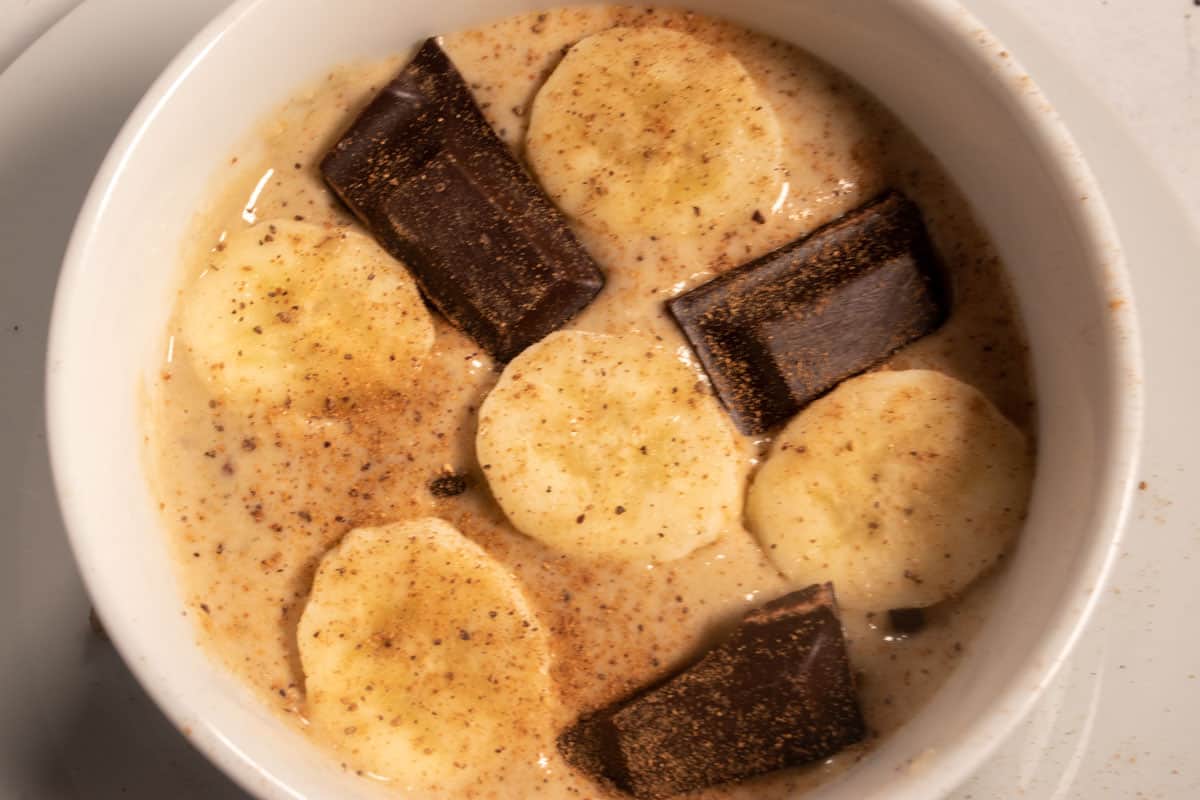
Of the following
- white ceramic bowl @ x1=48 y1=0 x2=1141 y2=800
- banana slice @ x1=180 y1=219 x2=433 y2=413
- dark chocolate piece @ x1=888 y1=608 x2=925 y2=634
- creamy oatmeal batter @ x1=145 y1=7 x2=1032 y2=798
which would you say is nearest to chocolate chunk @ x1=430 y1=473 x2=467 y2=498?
creamy oatmeal batter @ x1=145 y1=7 x2=1032 y2=798

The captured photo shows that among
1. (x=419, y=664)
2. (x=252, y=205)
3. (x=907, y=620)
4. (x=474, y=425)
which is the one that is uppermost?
(x=252, y=205)

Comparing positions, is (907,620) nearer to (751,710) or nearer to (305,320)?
(751,710)

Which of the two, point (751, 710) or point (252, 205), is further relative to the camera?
point (252, 205)

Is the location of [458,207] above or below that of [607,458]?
above

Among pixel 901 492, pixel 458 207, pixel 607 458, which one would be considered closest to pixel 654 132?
pixel 458 207

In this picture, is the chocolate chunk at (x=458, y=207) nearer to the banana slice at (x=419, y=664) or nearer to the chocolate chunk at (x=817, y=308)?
the chocolate chunk at (x=817, y=308)
